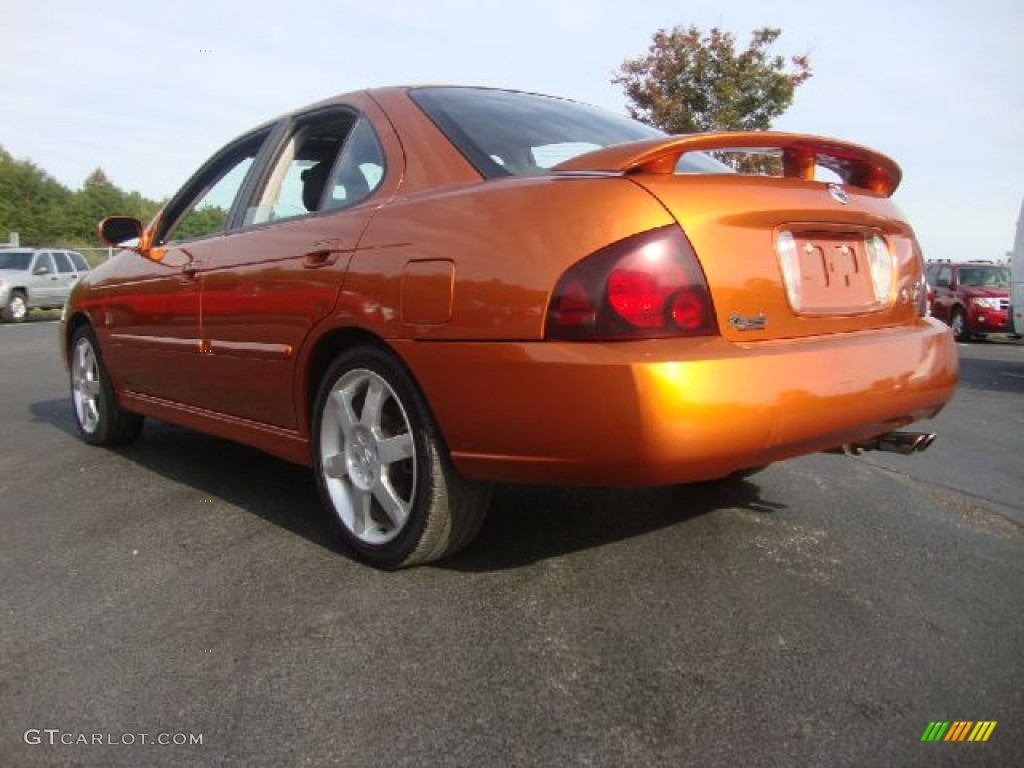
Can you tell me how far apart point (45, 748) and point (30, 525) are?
1811mm

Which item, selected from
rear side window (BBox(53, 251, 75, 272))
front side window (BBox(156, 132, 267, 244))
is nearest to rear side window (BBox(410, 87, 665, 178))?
front side window (BBox(156, 132, 267, 244))

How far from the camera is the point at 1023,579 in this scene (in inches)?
108

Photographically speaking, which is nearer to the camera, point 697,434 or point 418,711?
point 418,711

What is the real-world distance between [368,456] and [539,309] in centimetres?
95

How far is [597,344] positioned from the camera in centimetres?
214

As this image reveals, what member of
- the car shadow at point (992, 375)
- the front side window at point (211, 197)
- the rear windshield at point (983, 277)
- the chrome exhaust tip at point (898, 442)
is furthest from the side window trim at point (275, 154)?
the rear windshield at point (983, 277)

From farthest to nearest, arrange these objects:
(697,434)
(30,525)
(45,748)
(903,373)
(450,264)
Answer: (30,525)
(903,373)
(450,264)
(697,434)
(45,748)

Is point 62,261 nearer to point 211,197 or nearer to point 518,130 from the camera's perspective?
point 211,197

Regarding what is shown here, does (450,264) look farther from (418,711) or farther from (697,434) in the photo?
(418,711)

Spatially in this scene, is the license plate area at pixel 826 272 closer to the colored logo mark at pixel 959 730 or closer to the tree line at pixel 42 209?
the colored logo mark at pixel 959 730

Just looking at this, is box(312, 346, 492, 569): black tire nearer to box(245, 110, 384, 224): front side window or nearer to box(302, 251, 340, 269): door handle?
box(302, 251, 340, 269): door handle

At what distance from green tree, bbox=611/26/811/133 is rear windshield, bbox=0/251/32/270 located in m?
15.7

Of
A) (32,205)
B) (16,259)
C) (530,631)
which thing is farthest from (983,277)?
(32,205)

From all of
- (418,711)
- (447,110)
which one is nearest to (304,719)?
(418,711)
